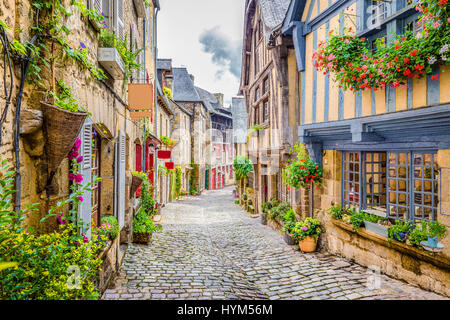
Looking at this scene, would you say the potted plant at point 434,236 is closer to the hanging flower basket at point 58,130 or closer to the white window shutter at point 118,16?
the hanging flower basket at point 58,130

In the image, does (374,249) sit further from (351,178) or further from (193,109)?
(193,109)

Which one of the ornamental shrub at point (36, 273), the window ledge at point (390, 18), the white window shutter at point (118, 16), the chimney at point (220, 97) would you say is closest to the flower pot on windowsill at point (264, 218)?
the window ledge at point (390, 18)

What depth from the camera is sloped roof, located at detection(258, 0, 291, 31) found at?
8.66 metres

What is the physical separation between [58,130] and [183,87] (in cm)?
2299

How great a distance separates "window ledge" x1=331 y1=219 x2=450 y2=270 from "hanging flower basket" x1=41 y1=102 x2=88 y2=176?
4.36m

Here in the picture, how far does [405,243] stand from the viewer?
169 inches

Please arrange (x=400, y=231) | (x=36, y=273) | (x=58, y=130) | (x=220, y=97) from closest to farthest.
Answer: (x=36, y=273) → (x=58, y=130) → (x=400, y=231) → (x=220, y=97)

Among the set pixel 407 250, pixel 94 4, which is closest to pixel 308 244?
pixel 407 250

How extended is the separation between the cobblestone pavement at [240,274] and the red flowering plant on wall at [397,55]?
284 cm

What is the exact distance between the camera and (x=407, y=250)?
4262mm

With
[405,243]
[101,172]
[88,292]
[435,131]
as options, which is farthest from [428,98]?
[101,172]

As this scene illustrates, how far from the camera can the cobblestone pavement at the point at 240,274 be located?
415cm

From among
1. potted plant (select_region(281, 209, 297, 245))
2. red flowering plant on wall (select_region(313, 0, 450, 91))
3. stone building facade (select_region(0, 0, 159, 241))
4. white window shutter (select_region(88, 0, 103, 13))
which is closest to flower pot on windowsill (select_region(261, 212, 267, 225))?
potted plant (select_region(281, 209, 297, 245))
